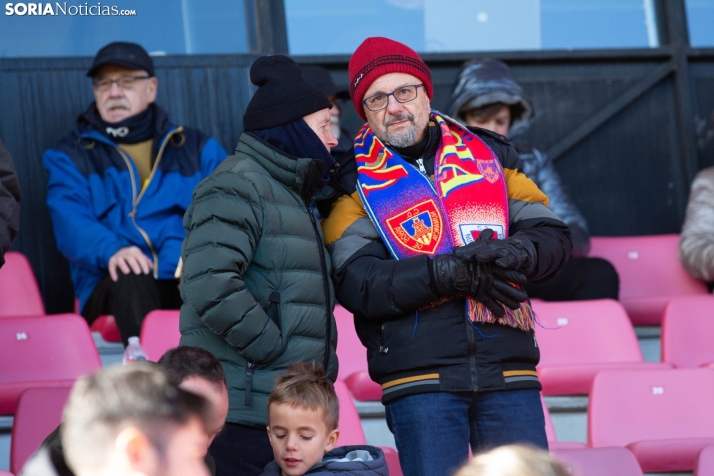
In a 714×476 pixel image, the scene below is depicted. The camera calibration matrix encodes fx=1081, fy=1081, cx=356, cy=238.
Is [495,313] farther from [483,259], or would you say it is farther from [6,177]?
[6,177]

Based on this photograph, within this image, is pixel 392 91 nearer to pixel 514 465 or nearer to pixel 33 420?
pixel 33 420

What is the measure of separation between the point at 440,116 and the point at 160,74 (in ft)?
8.59

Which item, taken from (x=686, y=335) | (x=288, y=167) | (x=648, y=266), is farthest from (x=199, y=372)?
(x=648, y=266)

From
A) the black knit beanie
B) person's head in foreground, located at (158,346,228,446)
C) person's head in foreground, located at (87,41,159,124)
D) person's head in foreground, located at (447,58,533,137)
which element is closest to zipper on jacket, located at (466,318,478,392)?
person's head in foreground, located at (158,346,228,446)

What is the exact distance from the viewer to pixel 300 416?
9.27 feet

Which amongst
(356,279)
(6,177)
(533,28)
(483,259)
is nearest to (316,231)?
(356,279)

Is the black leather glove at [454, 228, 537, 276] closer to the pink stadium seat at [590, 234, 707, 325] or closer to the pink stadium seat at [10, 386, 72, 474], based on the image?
the pink stadium seat at [10, 386, 72, 474]

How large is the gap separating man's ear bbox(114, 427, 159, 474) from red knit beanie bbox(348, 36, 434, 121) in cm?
179

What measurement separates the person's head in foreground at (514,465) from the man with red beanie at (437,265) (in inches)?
41.7

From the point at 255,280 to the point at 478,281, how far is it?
59 cm

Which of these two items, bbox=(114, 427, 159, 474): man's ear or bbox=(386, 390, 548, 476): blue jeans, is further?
bbox=(386, 390, 548, 476): blue jeans

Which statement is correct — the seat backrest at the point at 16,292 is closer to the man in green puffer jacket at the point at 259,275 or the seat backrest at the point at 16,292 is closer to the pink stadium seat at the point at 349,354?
the pink stadium seat at the point at 349,354

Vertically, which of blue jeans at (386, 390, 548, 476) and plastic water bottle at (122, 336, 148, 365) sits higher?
plastic water bottle at (122, 336, 148, 365)

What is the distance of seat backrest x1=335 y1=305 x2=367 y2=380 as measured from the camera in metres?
4.26
